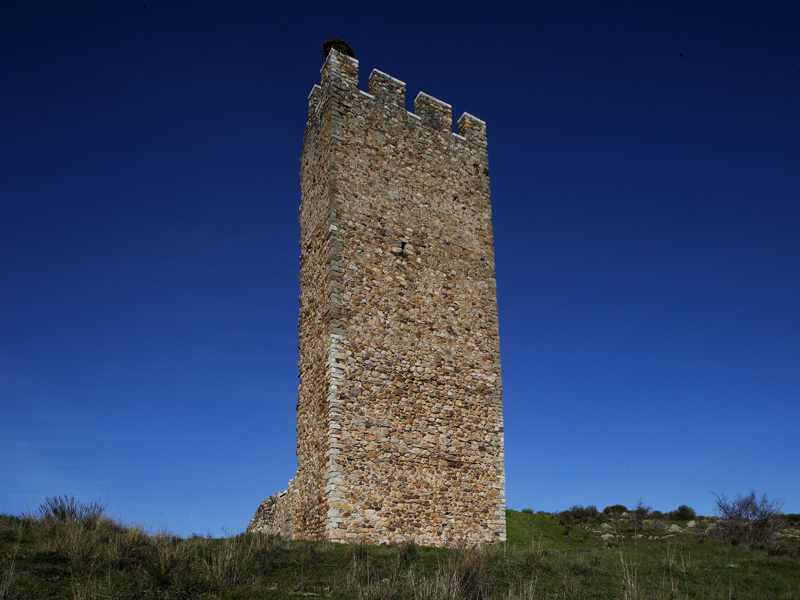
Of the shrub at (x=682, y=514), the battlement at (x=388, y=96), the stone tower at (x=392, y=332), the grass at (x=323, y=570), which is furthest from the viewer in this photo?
the shrub at (x=682, y=514)

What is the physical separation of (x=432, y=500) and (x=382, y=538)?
4.67 feet

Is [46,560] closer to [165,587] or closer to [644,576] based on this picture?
[165,587]

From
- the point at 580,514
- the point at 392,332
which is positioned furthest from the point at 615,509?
the point at 392,332

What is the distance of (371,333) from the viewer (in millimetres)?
13148

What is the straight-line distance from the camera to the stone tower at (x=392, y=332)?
→ 40.4ft

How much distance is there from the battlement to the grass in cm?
1040

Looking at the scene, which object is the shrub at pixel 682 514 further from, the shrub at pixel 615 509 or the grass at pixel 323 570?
the grass at pixel 323 570

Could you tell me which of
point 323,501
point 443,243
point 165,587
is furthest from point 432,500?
point 165,587

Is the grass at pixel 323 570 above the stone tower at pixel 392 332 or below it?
below

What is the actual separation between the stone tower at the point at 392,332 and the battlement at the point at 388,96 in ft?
0.13

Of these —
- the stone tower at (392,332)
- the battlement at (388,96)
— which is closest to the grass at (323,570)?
the stone tower at (392,332)

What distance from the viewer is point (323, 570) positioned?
8.59 metres

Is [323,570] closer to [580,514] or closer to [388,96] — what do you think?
[388,96]

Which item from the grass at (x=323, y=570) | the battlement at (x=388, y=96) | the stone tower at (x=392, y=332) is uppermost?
the battlement at (x=388, y=96)
